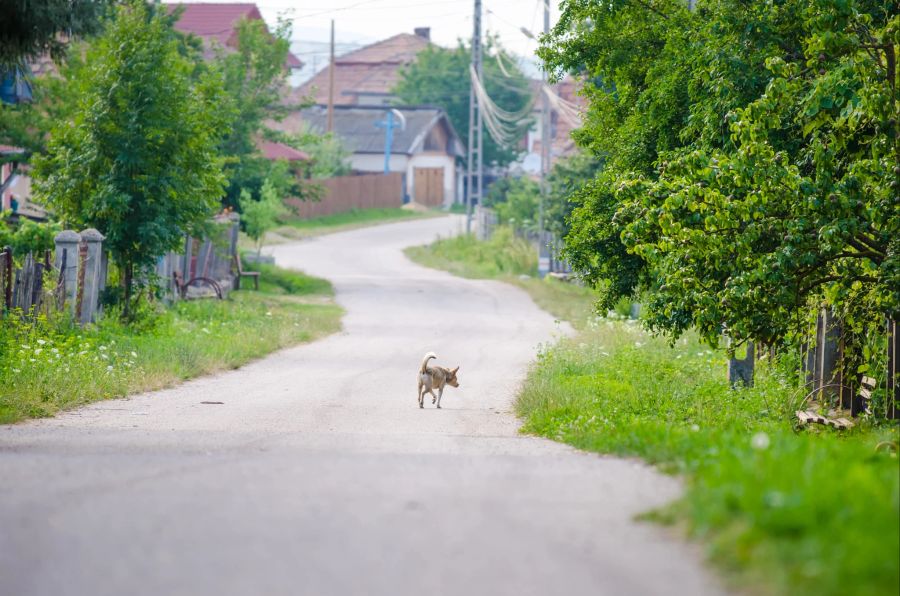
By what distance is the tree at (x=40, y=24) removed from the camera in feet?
52.0

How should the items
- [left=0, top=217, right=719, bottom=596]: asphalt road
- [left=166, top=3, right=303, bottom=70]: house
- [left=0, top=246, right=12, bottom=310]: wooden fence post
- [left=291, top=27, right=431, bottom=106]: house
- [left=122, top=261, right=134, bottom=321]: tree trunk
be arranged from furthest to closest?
[left=291, top=27, right=431, bottom=106]: house < [left=166, top=3, right=303, bottom=70]: house < [left=122, top=261, right=134, bottom=321]: tree trunk < [left=0, top=246, right=12, bottom=310]: wooden fence post < [left=0, top=217, right=719, bottom=596]: asphalt road

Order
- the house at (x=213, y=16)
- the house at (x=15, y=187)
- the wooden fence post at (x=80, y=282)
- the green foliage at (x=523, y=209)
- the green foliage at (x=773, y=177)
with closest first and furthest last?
the green foliage at (x=773, y=177) < the wooden fence post at (x=80, y=282) < the house at (x=15, y=187) < the green foliage at (x=523, y=209) < the house at (x=213, y=16)

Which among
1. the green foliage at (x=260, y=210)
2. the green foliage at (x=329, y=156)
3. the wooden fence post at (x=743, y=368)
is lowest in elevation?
the wooden fence post at (x=743, y=368)

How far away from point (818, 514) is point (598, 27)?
11483 millimetres

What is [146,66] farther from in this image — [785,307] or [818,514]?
[818,514]

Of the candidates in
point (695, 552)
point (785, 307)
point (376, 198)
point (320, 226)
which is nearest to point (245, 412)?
point (785, 307)

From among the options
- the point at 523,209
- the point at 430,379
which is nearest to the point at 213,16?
the point at 523,209

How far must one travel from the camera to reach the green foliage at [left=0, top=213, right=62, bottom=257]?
63.8ft

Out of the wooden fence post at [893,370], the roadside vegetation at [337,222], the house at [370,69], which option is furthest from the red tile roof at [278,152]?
the house at [370,69]

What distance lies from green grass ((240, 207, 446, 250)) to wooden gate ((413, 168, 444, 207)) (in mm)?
5072

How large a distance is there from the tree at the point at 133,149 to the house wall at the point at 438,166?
5922 cm

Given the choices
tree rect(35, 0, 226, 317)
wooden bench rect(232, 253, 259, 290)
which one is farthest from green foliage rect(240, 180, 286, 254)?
tree rect(35, 0, 226, 317)

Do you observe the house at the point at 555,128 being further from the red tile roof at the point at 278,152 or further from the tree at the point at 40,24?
the tree at the point at 40,24

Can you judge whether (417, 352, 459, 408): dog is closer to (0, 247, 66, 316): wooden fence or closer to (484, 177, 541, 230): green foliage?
(0, 247, 66, 316): wooden fence
